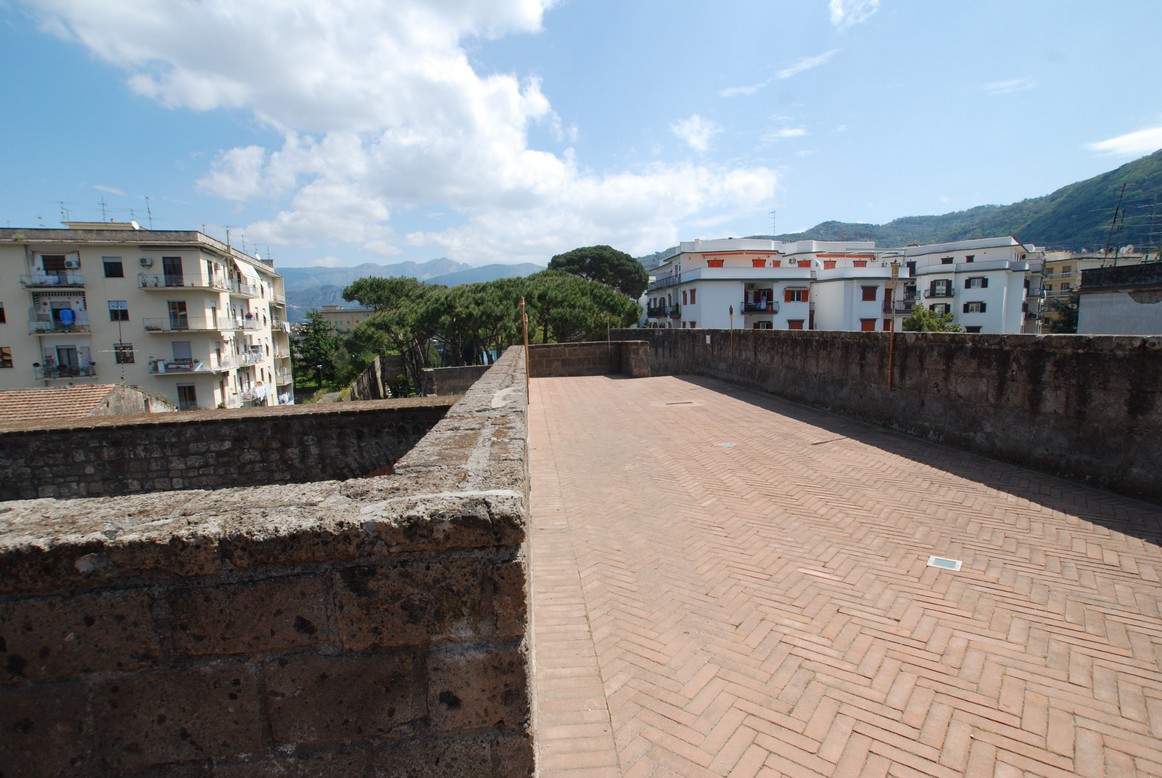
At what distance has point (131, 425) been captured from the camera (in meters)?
5.20

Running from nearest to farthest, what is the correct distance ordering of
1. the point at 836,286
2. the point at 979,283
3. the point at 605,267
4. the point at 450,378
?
the point at 450,378, the point at 836,286, the point at 979,283, the point at 605,267

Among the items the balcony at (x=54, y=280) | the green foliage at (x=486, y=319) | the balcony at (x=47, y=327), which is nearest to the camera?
the green foliage at (x=486, y=319)

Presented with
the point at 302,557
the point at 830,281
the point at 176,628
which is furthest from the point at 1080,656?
the point at 830,281

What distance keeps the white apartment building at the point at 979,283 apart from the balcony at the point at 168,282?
6126 centimetres

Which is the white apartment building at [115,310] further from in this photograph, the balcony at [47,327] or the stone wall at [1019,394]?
the stone wall at [1019,394]

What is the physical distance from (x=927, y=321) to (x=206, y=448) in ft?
177

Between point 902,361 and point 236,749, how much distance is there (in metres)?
9.19

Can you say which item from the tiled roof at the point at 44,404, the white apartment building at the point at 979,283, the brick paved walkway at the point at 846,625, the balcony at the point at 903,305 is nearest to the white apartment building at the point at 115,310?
the tiled roof at the point at 44,404

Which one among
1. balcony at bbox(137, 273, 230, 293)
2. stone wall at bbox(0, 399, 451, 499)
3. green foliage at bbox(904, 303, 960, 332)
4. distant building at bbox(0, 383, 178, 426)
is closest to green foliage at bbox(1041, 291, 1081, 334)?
green foliage at bbox(904, 303, 960, 332)

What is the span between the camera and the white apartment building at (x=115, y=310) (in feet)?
111

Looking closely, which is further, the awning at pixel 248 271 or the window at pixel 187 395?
the awning at pixel 248 271

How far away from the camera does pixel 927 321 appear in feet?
155

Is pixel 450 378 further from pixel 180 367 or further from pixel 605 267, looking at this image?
pixel 605 267

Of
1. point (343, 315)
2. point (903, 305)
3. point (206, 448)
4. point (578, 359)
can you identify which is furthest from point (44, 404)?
point (343, 315)
